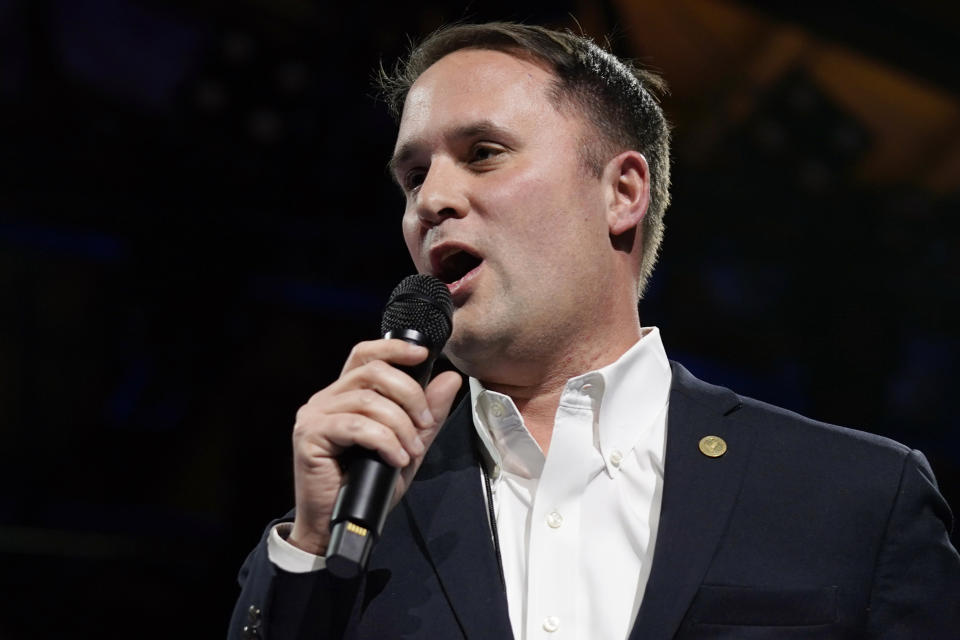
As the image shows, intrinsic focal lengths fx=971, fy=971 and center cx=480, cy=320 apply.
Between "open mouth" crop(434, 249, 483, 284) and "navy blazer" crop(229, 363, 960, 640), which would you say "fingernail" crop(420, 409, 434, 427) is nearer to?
"navy blazer" crop(229, 363, 960, 640)

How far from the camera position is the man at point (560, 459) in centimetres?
132

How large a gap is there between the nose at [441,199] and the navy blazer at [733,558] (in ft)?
1.38

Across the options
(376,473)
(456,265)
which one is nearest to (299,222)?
(456,265)

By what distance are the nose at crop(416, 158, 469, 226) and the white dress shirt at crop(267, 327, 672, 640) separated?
0.31m

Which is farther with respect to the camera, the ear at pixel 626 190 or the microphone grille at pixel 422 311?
the ear at pixel 626 190

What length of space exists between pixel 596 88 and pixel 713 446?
2.48 feet

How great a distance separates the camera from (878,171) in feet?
11.7

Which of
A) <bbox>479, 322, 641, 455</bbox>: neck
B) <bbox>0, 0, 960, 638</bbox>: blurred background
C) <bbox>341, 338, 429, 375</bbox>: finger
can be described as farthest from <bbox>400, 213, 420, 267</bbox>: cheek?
<bbox>0, 0, 960, 638</bbox>: blurred background

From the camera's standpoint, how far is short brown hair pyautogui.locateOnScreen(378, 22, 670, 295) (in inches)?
72.6

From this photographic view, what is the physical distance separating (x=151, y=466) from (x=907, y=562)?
117 inches

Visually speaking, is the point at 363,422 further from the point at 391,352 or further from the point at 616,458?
the point at 616,458

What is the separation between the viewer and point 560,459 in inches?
61.1

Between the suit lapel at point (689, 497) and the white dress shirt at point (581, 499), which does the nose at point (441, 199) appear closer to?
the white dress shirt at point (581, 499)

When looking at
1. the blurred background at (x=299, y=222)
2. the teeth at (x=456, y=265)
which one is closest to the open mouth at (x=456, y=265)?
the teeth at (x=456, y=265)
